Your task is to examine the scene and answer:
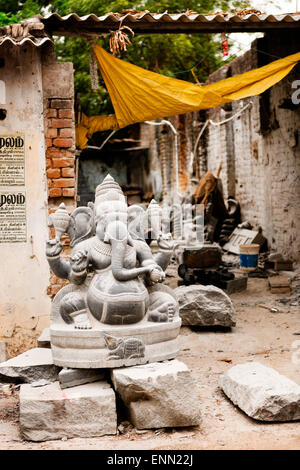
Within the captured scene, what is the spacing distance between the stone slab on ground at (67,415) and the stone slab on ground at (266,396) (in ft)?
3.02

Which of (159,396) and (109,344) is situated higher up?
(109,344)

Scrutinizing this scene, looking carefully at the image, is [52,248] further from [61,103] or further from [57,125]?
[61,103]

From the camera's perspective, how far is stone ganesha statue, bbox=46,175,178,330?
12.9 feet

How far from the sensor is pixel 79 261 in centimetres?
402

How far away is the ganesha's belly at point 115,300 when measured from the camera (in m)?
3.88

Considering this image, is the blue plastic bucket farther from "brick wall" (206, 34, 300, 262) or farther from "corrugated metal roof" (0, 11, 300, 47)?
"corrugated metal roof" (0, 11, 300, 47)

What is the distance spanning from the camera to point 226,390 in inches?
170

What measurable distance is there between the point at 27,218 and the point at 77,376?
2179 mm

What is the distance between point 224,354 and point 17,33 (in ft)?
12.4

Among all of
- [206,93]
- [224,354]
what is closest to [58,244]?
[224,354]

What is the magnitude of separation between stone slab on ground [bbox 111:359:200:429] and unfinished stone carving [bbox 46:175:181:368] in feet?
0.73

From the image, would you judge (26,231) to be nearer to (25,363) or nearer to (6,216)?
(6,216)

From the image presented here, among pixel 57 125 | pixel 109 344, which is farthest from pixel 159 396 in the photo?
pixel 57 125

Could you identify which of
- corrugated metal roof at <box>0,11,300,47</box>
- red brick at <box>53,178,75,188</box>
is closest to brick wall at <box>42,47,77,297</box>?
red brick at <box>53,178,75,188</box>
